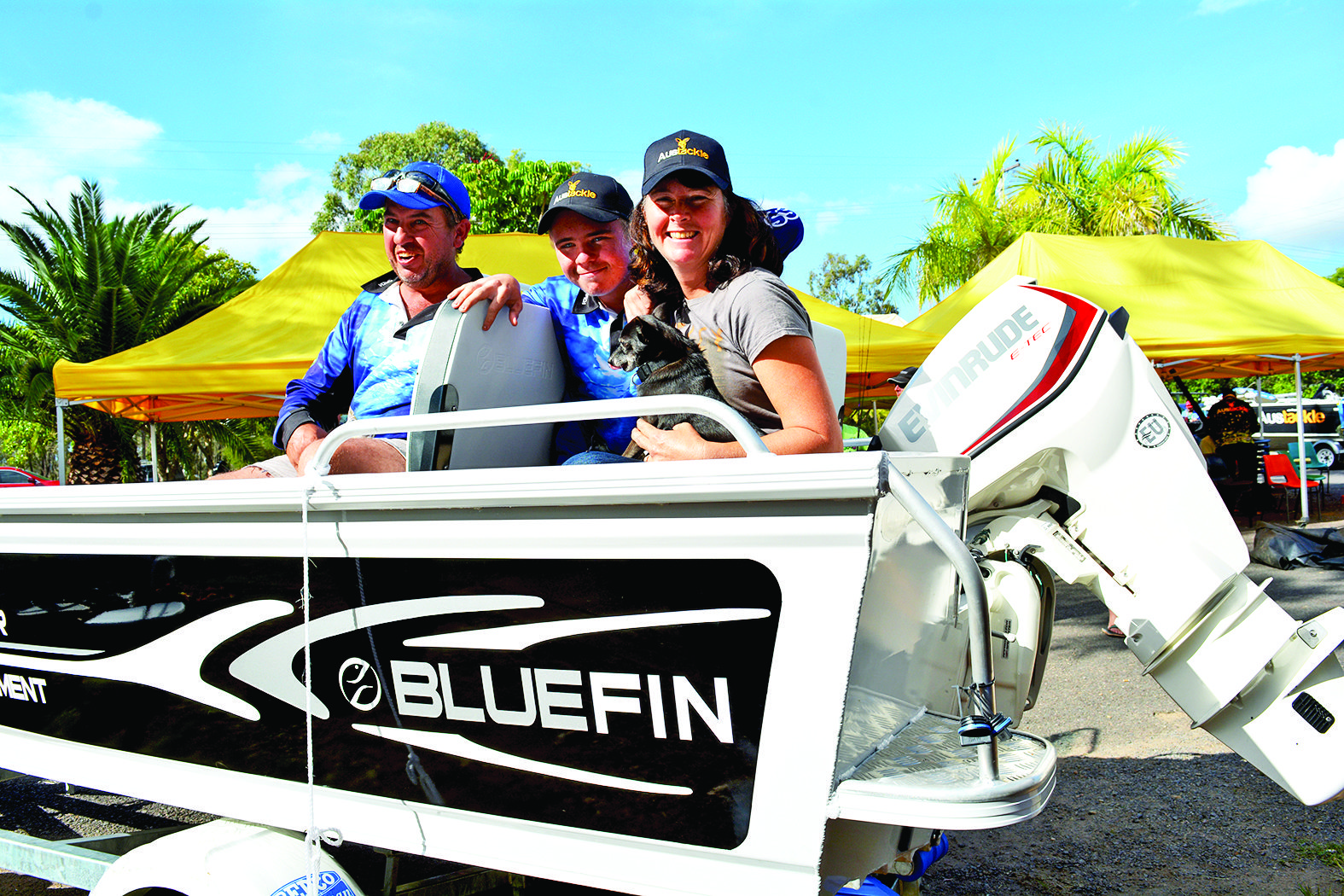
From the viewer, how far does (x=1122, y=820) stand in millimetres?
3355

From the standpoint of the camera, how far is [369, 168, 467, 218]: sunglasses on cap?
107 inches

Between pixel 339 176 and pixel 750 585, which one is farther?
pixel 339 176

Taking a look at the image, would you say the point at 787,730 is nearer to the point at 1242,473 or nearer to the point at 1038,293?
the point at 1038,293

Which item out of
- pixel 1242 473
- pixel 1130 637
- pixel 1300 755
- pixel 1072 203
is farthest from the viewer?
pixel 1072 203

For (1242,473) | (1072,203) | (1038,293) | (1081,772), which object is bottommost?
(1081,772)

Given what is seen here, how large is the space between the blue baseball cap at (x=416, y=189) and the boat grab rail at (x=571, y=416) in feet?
3.97

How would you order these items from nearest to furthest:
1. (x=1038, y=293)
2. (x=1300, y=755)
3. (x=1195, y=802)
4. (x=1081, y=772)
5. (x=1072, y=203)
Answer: (x=1300, y=755)
(x=1038, y=293)
(x=1195, y=802)
(x=1081, y=772)
(x=1072, y=203)

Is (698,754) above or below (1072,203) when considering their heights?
below

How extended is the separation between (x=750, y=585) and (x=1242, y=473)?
12375 millimetres

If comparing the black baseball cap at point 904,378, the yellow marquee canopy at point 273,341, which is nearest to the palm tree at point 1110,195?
the yellow marquee canopy at point 273,341

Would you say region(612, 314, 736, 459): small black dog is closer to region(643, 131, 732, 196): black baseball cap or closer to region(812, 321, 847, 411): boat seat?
region(643, 131, 732, 196): black baseball cap

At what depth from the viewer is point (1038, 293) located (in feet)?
7.88

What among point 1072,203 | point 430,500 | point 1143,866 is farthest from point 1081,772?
point 1072,203

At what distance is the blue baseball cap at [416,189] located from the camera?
8.84 feet
